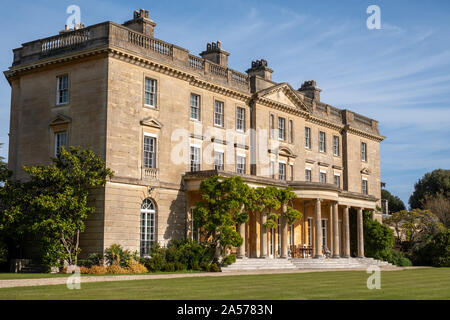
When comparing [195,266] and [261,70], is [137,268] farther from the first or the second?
[261,70]

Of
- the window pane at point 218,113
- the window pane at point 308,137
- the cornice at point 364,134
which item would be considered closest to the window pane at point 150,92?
the window pane at point 218,113

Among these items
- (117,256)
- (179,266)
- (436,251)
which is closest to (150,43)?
(117,256)

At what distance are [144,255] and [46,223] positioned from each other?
606 cm

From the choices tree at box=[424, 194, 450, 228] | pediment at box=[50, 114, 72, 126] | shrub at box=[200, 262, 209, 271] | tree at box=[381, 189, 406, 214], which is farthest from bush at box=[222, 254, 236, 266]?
tree at box=[381, 189, 406, 214]

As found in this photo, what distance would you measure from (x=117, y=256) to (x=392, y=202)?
7386 cm

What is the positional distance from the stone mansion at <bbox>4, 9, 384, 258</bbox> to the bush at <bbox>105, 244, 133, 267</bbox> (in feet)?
1.49

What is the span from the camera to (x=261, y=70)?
4241 cm

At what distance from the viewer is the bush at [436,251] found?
44.2 meters

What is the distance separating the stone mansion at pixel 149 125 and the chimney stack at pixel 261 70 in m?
0.15

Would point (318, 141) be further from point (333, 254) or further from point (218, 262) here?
point (218, 262)

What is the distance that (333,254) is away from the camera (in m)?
40.7

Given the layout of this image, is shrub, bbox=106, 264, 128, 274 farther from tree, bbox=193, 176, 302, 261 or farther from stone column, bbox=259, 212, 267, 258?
stone column, bbox=259, 212, 267, 258

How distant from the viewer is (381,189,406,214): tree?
9412 cm
